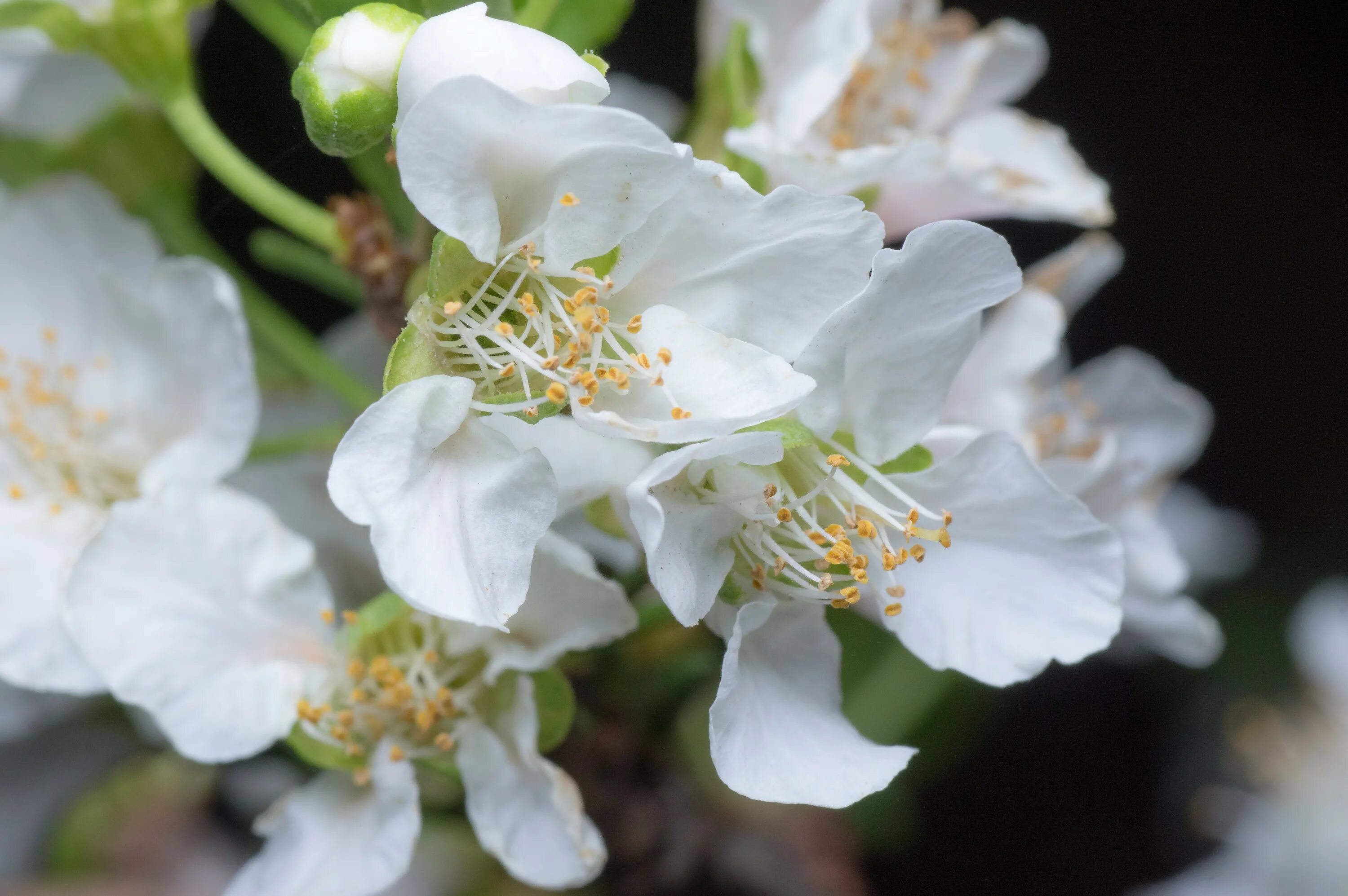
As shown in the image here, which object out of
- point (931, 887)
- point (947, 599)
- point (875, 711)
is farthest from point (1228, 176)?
point (947, 599)

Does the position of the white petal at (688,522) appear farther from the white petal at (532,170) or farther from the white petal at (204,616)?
the white petal at (204,616)

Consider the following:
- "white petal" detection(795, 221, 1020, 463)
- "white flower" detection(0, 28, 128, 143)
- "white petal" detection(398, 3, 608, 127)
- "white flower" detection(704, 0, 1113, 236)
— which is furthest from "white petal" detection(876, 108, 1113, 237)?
"white flower" detection(0, 28, 128, 143)

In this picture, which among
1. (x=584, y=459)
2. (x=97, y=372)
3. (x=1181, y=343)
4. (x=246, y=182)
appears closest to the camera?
(x=584, y=459)

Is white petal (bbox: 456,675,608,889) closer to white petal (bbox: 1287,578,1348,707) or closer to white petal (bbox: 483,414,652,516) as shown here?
white petal (bbox: 483,414,652,516)

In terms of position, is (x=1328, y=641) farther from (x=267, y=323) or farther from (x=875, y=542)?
(x=267, y=323)

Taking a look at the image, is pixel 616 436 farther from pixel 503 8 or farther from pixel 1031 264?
pixel 1031 264

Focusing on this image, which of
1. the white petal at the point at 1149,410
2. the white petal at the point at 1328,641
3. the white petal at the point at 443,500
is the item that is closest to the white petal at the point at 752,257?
the white petal at the point at 443,500

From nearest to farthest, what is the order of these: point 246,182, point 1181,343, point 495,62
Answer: point 495,62 → point 246,182 → point 1181,343

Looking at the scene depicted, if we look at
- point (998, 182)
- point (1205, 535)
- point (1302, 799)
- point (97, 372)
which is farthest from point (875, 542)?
point (1302, 799)
